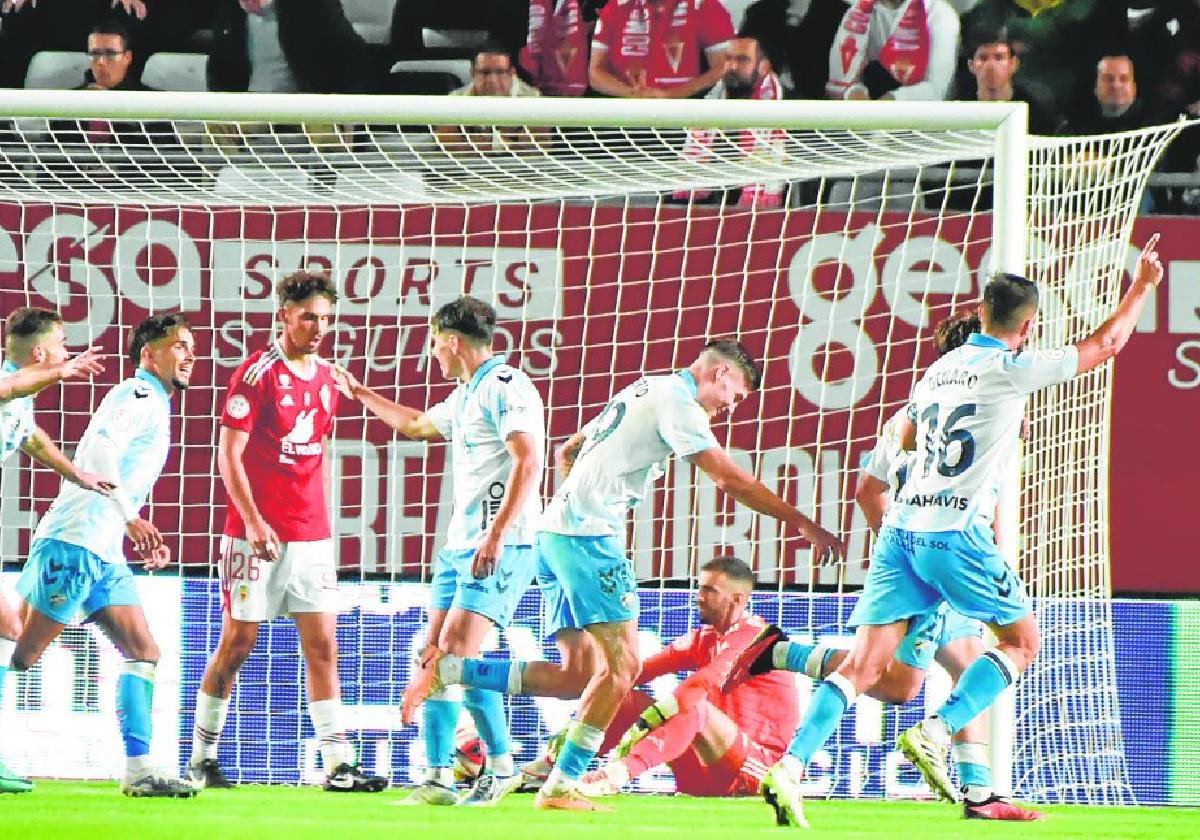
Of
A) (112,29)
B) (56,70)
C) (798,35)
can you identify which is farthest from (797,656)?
(56,70)

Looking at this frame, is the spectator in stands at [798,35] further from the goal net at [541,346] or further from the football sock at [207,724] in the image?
the football sock at [207,724]

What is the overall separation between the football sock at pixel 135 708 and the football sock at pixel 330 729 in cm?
66

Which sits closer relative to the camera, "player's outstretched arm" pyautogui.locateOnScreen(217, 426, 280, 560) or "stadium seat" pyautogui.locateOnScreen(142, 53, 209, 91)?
"player's outstretched arm" pyautogui.locateOnScreen(217, 426, 280, 560)

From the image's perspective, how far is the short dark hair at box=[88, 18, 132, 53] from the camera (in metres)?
9.70

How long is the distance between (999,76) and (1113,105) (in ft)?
1.96

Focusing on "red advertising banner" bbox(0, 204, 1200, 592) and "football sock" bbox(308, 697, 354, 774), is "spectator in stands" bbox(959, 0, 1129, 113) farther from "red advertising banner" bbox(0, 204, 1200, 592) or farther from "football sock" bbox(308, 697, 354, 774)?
"football sock" bbox(308, 697, 354, 774)

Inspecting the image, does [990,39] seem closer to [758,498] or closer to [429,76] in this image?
[429,76]

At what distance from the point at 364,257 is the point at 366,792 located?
247 centimetres

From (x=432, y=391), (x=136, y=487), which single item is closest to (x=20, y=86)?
(x=432, y=391)

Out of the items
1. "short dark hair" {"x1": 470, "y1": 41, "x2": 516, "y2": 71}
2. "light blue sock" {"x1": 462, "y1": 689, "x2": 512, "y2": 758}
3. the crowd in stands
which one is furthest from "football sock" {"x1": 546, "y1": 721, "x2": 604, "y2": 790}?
"short dark hair" {"x1": 470, "y1": 41, "x2": 516, "y2": 71}

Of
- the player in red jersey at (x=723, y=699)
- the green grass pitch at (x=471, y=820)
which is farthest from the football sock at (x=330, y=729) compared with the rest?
the player in red jersey at (x=723, y=699)

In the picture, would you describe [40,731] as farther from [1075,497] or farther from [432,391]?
[1075,497]

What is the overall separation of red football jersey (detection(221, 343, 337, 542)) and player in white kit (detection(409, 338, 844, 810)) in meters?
0.93

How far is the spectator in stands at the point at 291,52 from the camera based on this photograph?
392 inches
